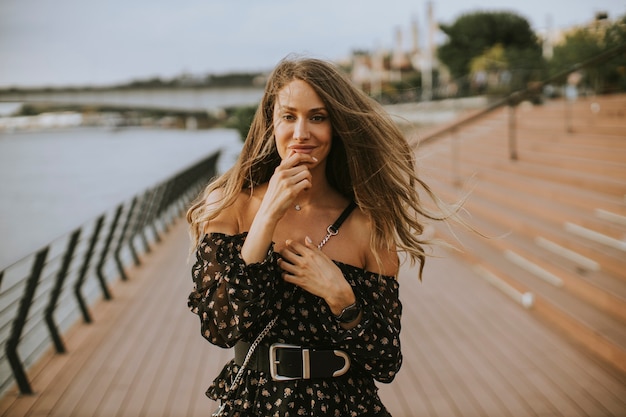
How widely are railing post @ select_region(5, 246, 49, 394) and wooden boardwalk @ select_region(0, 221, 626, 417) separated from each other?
11 centimetres

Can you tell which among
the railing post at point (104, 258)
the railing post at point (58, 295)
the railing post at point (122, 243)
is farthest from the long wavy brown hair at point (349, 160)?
the railing post at point (122, 243)

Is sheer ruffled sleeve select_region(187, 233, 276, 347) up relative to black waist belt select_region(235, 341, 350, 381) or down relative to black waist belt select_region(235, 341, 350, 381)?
up

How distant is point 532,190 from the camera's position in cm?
736

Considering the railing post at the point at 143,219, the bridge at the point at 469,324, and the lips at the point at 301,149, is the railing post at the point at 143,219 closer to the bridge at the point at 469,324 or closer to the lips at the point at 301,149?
the bridge at the point at 469,324

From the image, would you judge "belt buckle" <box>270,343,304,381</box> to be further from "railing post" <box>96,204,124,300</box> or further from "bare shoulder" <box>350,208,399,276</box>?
"railing post" <box>96,204,124,300</box>

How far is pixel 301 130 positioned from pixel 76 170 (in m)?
32.7

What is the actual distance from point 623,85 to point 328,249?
10.0 metres

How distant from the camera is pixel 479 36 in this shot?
4812 cm

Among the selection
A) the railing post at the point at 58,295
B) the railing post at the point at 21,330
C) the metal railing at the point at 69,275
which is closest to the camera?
the railing post at the point at 21,330

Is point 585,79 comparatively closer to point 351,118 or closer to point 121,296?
point 121,296

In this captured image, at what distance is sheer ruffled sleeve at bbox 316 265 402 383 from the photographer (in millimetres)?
1529

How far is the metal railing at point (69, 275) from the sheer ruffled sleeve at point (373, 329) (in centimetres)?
291

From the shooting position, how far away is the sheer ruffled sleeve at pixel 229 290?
1.46 meters

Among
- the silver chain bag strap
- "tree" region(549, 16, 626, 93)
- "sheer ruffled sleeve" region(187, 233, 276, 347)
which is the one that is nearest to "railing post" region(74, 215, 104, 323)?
the silver chain bag strap
